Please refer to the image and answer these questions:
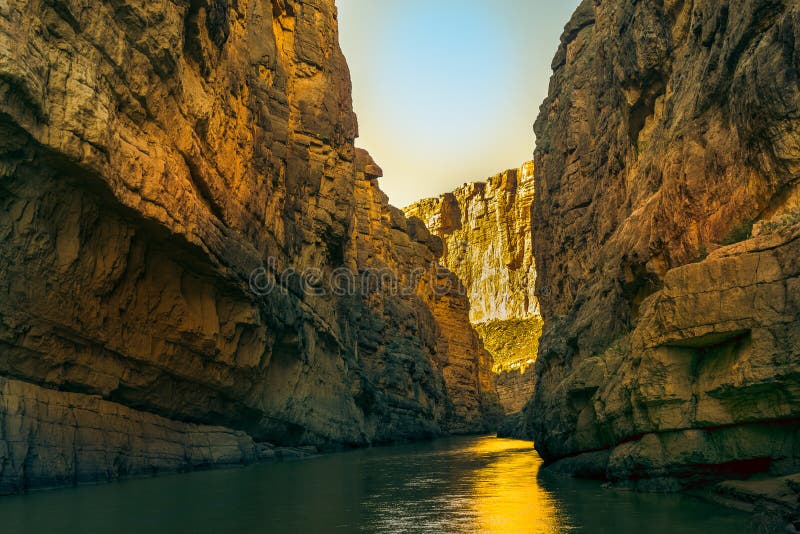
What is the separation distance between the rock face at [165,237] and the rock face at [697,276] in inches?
495

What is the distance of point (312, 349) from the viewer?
38469 millimetres

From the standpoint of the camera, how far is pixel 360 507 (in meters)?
14.6

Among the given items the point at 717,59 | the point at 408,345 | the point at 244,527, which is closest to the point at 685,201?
the point at 717,59

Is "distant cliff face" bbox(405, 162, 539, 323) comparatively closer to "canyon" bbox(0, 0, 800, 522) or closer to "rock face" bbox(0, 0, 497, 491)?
"rock face" bbox(0, 0, 497, 491)

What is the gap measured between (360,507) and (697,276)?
8242 mm

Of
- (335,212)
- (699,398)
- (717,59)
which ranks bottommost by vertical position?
(699,398)

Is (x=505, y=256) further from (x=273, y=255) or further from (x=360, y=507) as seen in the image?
(x=360, y=507)

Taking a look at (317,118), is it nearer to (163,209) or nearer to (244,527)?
(163,209)

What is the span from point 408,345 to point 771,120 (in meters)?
55.8

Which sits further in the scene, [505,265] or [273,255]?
[505,265]

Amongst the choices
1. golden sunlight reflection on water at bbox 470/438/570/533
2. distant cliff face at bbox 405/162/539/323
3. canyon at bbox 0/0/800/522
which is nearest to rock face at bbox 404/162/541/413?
distant cliff face at bbox 405/162/539/323

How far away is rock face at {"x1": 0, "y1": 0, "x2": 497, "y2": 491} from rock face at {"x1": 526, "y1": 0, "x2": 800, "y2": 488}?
41.2ft

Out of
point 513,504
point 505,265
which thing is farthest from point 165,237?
point 505,265

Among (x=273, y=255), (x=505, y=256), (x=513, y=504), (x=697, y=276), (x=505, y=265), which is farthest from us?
(x=505, y=256)
